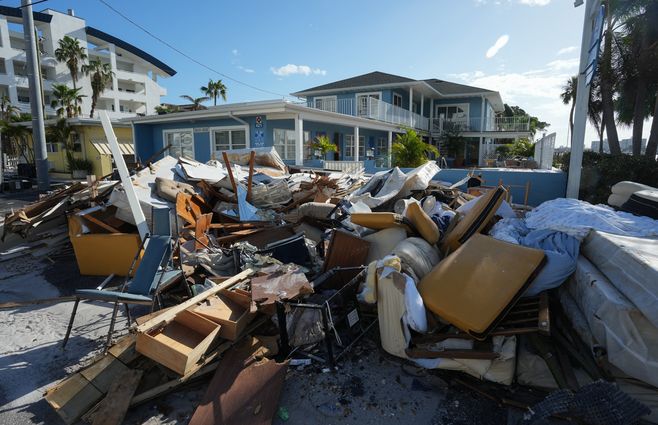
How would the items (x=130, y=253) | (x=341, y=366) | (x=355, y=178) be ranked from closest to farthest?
(x=341, y=366)
(x=130, y=253)
(x=355, y=178)

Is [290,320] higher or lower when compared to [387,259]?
lower

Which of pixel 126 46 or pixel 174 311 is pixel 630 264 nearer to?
pixel 174 311

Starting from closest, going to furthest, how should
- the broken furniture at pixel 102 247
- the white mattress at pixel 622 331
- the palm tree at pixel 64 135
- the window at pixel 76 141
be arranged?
the white mattress at pixel 622 331, the broken furniture at pixel 102 247, the palm tree at pixel 64 135, the window at pixel 76 141

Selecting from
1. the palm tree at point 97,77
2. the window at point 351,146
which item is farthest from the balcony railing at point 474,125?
the palm tree at point 97,77

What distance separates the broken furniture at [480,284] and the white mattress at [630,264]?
0.45m

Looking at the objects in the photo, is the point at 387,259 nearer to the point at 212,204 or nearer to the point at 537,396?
the point at 537,396

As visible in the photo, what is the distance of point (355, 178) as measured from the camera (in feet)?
28.8

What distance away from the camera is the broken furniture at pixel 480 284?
9.16 feet

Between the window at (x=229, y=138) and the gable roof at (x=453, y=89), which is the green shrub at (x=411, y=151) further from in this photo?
the gable roof at (x=453, y=89)

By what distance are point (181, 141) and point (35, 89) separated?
5141mm

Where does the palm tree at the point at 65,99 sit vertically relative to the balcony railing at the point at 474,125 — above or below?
above

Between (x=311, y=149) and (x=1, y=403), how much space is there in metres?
13.0

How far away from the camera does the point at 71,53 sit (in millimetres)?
33812

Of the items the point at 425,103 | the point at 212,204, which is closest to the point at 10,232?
the point at 212,204
